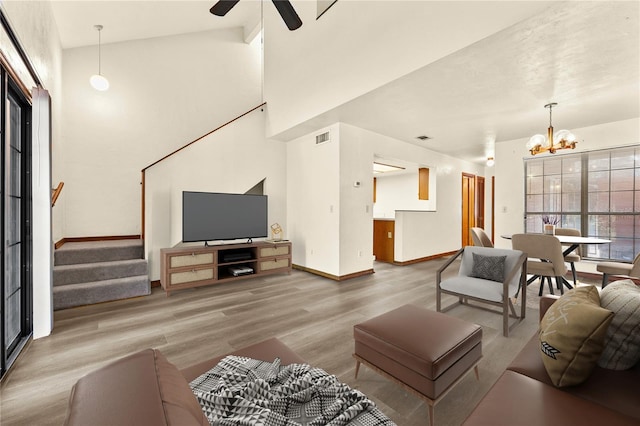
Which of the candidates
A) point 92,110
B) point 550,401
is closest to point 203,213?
point 92,110

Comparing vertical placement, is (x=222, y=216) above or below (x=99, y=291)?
above

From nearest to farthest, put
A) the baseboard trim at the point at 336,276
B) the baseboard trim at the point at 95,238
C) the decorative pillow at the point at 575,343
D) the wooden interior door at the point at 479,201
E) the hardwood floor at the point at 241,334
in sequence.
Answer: the decorative pillow at the point at 575,343
the hardwood floor at the point at 241,334
the baseboard trim at the point at 95,238
the baseboard trim at the point at 336,276
the wooden interior door at the point at 479,201

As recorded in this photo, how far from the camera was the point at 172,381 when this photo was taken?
742mm

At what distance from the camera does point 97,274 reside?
3.55 m

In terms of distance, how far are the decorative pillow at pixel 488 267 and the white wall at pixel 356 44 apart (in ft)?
6.89

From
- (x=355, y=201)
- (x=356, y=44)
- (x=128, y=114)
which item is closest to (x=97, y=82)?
(x=128, y=114)

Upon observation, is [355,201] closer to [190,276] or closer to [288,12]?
[190,276]

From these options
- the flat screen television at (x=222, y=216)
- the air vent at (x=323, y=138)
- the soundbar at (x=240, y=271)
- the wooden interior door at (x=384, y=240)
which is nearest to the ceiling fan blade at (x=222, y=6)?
the flat screen television at (x=222, y=216)

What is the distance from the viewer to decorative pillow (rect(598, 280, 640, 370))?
124cm

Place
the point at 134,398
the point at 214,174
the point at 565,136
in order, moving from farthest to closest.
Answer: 1. the point at 214,174
2. the point at 565,136
3. the point at 134,398

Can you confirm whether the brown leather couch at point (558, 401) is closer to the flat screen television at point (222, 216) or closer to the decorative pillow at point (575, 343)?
the decorative pillow at point (575, 343)

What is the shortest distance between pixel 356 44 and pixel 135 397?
12.4 feet

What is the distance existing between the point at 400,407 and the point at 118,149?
5.41 metres

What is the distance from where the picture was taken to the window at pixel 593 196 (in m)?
4.59
